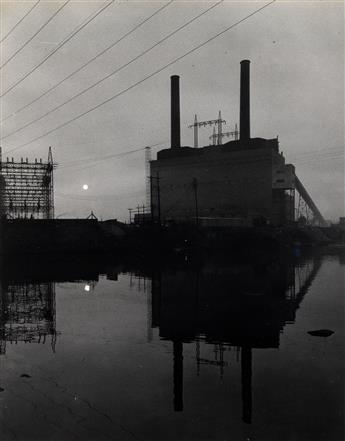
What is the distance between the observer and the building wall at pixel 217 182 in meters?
53.3

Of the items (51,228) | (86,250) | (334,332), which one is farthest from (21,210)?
(334,332)

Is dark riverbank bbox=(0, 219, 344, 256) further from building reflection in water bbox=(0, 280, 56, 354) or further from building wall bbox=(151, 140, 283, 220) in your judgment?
building reflection in water bbox=(0, 280, 56, 354)

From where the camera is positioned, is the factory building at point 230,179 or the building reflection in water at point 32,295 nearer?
the building reflection in water at point 32,295

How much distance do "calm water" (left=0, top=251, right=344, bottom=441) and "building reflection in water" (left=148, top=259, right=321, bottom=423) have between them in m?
0.04

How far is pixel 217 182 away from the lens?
189 ft

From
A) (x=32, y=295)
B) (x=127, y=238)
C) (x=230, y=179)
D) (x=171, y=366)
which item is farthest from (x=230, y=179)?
(x=171, y=366)

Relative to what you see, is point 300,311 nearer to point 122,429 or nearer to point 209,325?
point 209,325

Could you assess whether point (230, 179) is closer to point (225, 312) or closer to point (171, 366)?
point (225, 312)

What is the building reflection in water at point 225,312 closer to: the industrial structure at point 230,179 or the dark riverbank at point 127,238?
the dark riverbank at point 127,238

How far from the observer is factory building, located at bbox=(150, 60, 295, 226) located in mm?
51969

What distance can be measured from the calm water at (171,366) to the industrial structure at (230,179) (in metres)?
35.7

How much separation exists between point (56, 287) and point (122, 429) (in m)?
12.7

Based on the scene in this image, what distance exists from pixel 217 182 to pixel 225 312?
156 ft

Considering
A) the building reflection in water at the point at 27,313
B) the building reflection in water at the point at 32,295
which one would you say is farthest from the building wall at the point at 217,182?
the building reflection in water at the point at 27,313
